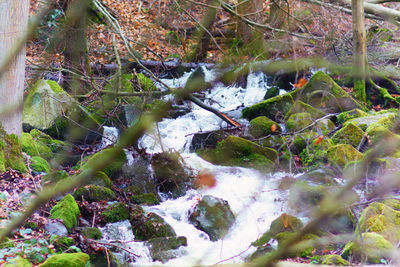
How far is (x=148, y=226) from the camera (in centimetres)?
565

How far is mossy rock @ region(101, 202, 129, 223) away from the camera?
18.8 ft

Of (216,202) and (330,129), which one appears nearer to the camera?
(216,202)

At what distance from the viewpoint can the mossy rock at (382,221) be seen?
493 cm

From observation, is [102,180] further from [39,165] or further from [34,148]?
[34,148]

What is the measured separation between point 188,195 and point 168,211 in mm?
626

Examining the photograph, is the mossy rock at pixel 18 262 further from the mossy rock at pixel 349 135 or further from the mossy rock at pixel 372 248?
the mossy rock at pixel 349 135

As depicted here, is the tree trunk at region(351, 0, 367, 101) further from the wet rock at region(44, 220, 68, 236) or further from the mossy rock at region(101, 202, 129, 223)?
the wet rock at region(44, 220, 68, 236)

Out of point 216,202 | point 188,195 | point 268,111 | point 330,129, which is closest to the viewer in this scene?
point 216,202

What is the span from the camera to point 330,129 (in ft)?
28.5

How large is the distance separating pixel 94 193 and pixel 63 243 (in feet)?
4.73

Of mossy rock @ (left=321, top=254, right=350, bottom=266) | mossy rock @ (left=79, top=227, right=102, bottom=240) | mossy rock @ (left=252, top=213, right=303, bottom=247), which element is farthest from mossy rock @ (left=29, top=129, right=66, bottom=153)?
mossy rock @ (left=321, top=254, right=350, bottom=266)

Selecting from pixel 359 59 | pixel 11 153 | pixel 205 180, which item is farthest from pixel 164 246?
pixel 359 59

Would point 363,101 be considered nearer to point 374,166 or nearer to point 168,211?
point 374,166

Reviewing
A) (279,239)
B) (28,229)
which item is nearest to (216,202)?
(279,239)
